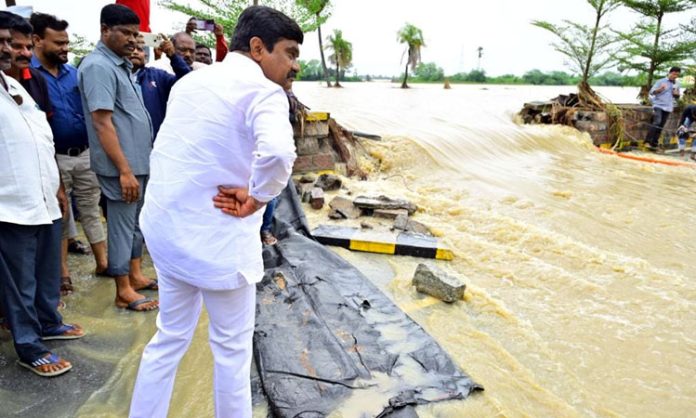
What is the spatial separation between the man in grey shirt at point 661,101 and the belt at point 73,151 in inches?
495

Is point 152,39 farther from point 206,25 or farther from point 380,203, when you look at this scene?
point 380,203

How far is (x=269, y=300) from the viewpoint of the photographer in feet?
9.67

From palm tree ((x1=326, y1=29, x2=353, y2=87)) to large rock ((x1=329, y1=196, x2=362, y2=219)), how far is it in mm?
32091

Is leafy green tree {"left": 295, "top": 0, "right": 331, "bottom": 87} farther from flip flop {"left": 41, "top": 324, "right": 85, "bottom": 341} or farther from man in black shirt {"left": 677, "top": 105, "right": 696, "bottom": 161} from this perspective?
flip flop {"left": 41, "top": 324, "right": 85, "bottom": 341}

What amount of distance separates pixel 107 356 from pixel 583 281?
3.62m

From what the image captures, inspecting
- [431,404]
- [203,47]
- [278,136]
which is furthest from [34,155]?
[203,47]

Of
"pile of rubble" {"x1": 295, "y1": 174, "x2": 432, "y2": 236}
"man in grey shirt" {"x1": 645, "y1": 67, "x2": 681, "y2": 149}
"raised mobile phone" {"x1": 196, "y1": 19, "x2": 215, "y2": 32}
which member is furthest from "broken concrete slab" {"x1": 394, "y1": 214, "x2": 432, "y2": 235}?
"man in grey shirt" {"x1": 645, "y1": 67, "x2": 681, "y2": 149}

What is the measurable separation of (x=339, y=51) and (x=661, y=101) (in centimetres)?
2765

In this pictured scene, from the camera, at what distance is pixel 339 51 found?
36.2 m

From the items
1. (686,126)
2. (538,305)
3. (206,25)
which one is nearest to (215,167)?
(206,25)

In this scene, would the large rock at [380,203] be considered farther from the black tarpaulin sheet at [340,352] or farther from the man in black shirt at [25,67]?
the man in black shirt at [25,67]

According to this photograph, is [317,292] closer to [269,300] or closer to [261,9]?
[269,300]

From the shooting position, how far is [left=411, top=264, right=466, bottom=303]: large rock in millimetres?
3336

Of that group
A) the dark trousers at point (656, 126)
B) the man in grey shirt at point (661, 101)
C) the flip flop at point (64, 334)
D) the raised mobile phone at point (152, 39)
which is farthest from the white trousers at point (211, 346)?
the dark trousers at point (656, 126)
